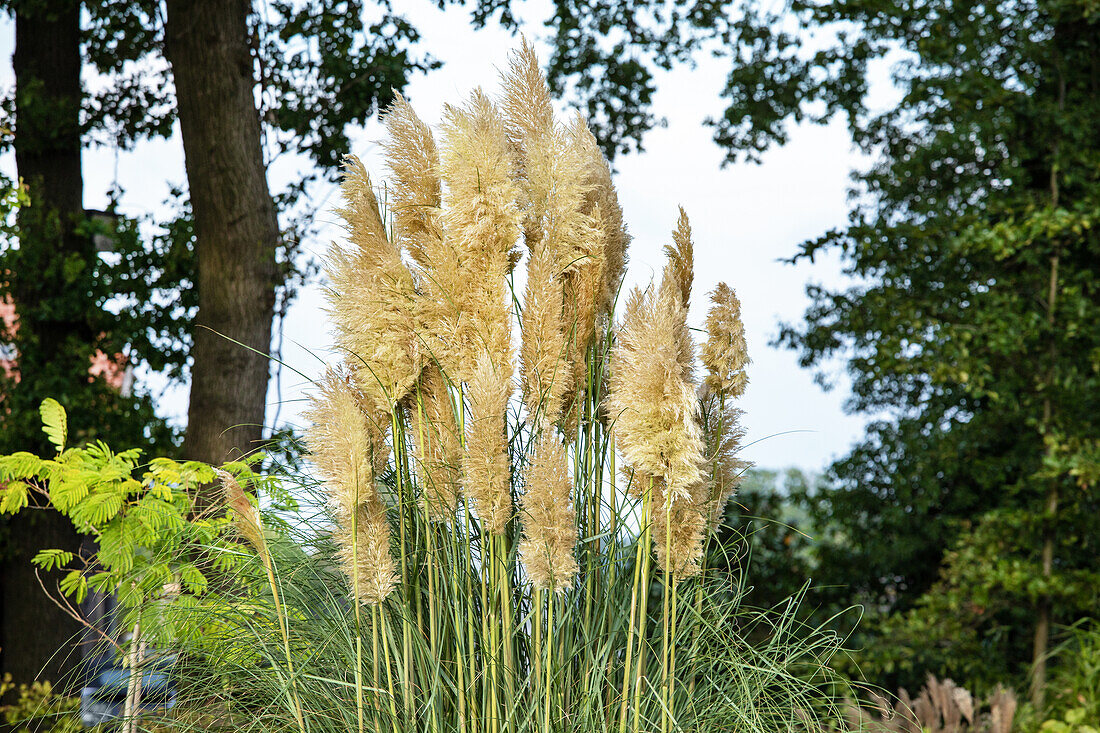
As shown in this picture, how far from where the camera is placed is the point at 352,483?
199 cm

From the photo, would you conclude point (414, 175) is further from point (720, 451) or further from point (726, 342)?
point (720, 451)

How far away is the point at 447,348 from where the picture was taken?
82.2 inches

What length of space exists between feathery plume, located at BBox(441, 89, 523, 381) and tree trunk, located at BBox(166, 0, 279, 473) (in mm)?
3131

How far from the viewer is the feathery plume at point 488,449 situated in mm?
1908

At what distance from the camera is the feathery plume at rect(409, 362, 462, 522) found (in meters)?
2.11

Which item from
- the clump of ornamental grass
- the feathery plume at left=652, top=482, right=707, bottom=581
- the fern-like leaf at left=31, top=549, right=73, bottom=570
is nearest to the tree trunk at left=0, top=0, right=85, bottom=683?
the fern-like leaf at left=31, top=549, right=73, bottom=570

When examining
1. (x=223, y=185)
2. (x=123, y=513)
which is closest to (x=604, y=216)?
(x=123, y=513)

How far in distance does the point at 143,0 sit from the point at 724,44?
4343 mm

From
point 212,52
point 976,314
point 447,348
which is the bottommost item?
point 447,348

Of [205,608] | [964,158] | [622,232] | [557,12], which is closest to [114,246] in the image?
[557,12]

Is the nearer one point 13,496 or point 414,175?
point 414,175

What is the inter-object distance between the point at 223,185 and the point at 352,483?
3.53m

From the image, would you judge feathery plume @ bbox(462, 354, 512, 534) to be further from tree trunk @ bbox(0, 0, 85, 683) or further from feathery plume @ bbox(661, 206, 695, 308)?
tree trunk @ bbox(0, 0, 85, 683)

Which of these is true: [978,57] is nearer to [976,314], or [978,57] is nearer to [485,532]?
[976,314]
